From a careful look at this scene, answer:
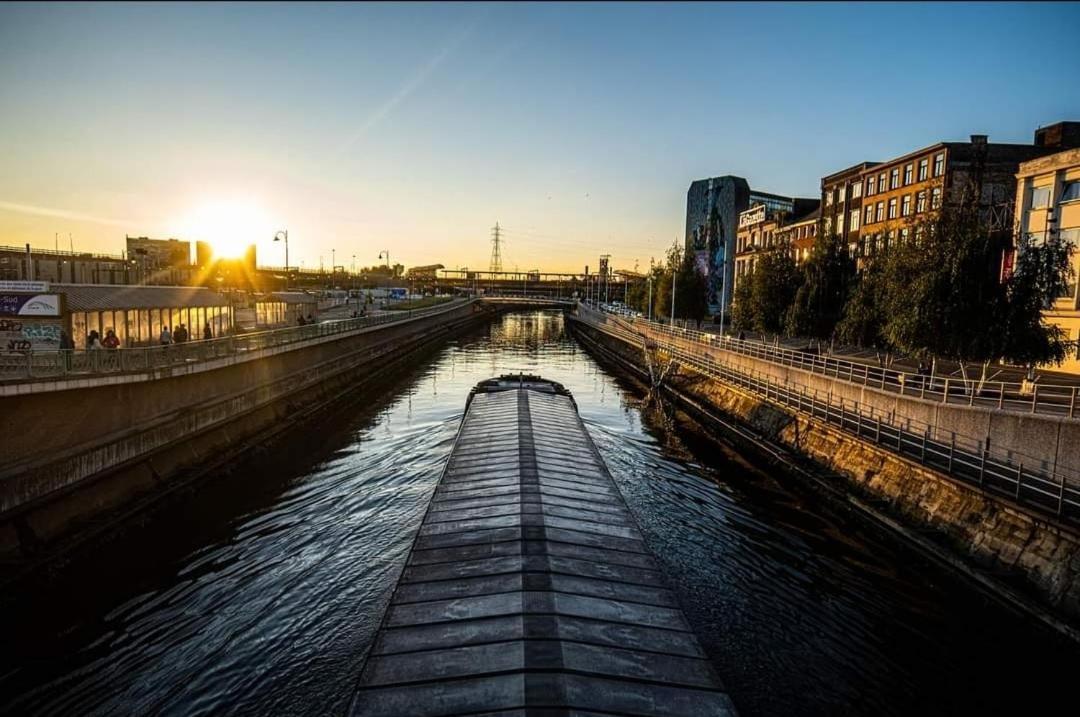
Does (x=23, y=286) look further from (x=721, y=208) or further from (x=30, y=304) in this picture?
(x=721, y=208)

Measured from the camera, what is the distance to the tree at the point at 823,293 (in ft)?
141

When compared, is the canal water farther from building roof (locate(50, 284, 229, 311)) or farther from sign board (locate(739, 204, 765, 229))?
sign board (locate(739, 204, 765, 229))

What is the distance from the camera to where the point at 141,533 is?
2184 cm

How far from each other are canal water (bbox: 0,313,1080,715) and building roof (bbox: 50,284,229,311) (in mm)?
9240

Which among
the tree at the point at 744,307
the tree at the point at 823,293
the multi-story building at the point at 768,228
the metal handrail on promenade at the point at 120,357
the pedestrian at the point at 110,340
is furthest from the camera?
the multi-story building at the point at 768,228

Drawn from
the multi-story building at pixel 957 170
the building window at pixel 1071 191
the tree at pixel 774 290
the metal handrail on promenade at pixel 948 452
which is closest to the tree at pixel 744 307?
the tree at pixel 774 290

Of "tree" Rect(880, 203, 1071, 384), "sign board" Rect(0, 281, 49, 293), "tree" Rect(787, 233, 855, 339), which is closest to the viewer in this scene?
"sign board" Rect(0, 281, 49, 293)

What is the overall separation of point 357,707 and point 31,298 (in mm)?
24499

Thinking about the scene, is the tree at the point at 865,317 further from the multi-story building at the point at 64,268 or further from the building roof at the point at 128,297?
the multi-story building at the point at 64,268

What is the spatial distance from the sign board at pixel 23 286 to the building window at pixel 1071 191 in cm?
5074

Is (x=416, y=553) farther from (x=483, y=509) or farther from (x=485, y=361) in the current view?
(x=485, y=361)

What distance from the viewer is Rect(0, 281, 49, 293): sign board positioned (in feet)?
77.3

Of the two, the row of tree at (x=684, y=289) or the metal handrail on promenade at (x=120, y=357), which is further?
the row of tree at (x=684, y=289)

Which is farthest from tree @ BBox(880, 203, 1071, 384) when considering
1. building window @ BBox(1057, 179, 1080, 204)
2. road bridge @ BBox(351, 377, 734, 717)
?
road bridge @ BBox(351, 377, 734, 717)
